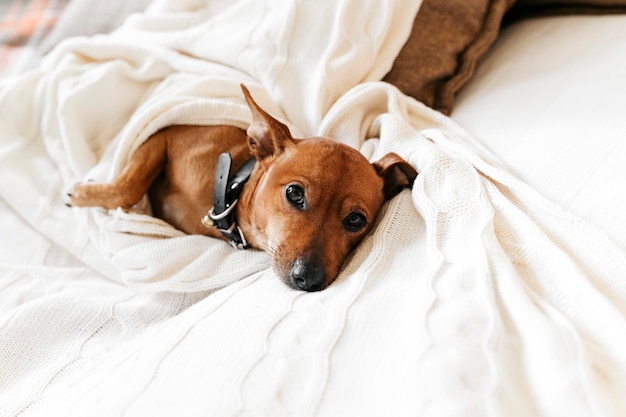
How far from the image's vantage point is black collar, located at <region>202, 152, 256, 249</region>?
1.58m

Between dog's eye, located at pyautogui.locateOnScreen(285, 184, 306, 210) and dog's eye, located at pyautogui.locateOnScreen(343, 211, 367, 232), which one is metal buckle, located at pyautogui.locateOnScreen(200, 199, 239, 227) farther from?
dog's eye, located at pyautogui.locateOnScreen(343, 211, 367, 232)

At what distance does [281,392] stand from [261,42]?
4.02 feet

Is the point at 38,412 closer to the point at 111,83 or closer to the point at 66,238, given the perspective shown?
the point at 66,238

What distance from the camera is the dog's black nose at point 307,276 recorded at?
1.25 metres

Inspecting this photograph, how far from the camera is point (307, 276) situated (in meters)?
1.26

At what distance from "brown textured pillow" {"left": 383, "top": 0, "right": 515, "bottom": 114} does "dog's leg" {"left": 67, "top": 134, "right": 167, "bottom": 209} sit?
0.76 metres

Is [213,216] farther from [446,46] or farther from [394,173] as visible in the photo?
[446,46]

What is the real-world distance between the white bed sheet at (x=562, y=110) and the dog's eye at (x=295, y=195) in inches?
20.0

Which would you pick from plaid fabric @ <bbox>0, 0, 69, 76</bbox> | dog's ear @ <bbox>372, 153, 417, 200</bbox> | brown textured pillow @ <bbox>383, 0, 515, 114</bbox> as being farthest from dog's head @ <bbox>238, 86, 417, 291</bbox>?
plaid fabric @ <bbox>0, 0, 69, 76</bbox>

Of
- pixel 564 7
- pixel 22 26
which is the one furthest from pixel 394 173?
pixel 22 26

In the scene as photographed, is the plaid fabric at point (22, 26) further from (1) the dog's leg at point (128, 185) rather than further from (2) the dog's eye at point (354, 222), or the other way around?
(2) the dog's eye at point (354, 222)

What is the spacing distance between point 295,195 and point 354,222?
0.16m

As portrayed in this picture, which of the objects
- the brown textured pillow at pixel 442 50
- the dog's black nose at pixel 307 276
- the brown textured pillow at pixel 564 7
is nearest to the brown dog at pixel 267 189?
the dog's black nose at pixel 307 276

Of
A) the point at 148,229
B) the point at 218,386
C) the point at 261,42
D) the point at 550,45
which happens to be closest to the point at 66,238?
the point at 148,229
